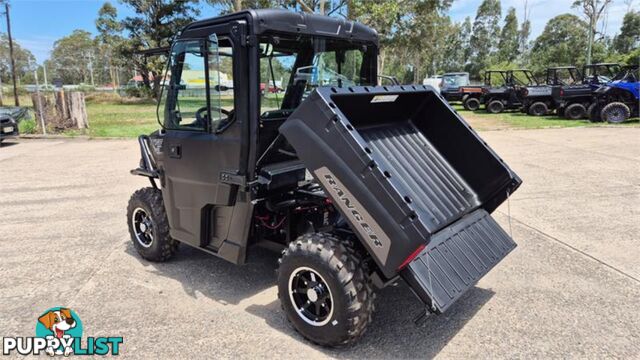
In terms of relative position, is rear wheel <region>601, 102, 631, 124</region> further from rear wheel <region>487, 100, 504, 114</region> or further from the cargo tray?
the cargo tray

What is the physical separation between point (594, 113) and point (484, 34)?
5749 centimetres

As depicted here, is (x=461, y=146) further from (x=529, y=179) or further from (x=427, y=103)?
(x=529, y=179)

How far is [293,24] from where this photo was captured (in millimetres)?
3453

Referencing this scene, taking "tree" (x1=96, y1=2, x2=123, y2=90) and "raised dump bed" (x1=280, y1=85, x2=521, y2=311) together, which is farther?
"tree" (x1=96, y1=2, x2=123, y2=90)

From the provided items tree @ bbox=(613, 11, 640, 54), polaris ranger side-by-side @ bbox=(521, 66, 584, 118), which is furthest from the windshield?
tree @ bbox=(613, 11, 640, 54)

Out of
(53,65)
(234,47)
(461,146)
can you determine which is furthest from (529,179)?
(53,65)

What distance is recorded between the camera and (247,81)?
333cm

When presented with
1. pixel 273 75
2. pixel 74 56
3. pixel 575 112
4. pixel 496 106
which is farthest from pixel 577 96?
pixel 74 56

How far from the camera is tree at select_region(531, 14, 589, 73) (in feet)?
168

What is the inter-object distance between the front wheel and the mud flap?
0.33 m

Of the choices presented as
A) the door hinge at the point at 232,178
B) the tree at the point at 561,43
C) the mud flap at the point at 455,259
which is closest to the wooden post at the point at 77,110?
the door hinge at the point at 232,178

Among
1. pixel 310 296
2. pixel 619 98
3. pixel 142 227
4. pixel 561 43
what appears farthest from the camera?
pixel 561 43

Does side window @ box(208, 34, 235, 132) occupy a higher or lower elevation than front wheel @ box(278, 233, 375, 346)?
higher

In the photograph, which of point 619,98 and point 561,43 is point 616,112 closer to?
point 619,98
